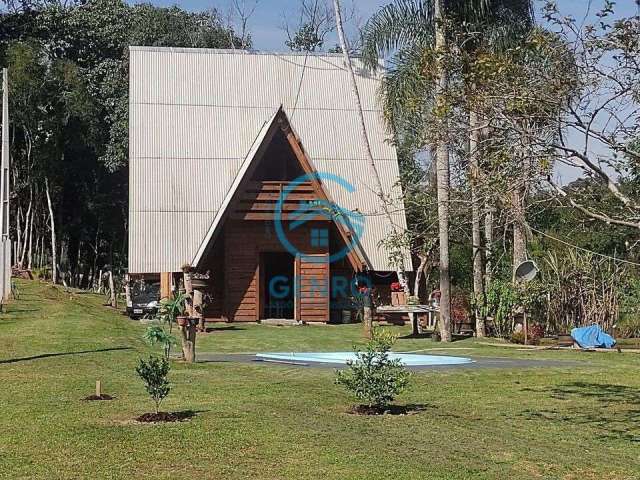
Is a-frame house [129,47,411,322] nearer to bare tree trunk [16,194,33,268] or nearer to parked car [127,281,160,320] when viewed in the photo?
parked car [127,281,160,320]

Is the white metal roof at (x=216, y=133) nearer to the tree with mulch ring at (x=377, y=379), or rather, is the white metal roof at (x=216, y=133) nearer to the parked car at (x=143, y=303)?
the parked car at (x=143, y=303)

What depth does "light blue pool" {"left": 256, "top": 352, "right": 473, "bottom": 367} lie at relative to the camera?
17.1m

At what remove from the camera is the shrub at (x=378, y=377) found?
10586 mm

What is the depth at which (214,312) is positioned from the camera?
2836 cm

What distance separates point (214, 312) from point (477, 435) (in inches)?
767

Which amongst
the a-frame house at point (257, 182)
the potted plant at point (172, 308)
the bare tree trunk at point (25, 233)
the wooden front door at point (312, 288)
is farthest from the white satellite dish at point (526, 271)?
the bare tree trunk at point (25, 233)

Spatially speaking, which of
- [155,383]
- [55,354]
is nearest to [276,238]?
[55,354]

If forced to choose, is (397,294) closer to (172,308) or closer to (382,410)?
(172,308)

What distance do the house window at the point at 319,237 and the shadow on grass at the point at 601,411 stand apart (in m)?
14.6

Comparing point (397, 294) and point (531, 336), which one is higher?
point (397, 294)

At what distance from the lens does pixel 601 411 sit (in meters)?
11.3

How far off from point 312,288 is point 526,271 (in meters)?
7.35

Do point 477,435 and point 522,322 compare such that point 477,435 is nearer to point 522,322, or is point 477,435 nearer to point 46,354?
point 46,354

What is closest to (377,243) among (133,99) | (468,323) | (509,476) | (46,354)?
(468,323)
